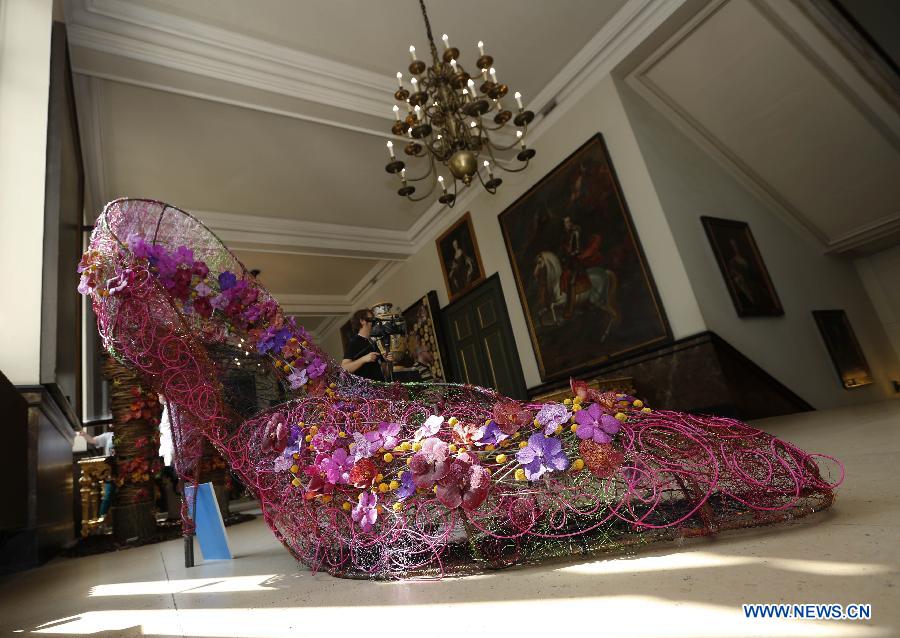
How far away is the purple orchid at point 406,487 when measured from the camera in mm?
1122

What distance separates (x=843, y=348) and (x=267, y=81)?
6.94m

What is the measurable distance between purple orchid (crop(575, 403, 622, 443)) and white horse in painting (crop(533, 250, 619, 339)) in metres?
4.03

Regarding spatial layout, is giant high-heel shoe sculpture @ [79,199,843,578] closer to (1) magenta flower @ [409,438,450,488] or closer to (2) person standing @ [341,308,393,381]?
(1) magenta flower @ [409,438,450,488]

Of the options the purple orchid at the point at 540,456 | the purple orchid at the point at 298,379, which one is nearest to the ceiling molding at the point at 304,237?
the purple orchid at the point at 298,379

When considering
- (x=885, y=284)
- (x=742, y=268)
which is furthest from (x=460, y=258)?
(x=885, y=284)

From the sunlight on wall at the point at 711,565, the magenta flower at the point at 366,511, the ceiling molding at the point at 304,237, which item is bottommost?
the sunlight on wall at the point at 711,565

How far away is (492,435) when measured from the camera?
1.11 meters

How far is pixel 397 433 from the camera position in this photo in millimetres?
1186

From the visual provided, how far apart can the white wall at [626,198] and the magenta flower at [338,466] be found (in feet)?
12.8

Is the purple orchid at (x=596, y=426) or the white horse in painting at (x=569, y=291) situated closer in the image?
the purple orchid at (x=596, y=426)

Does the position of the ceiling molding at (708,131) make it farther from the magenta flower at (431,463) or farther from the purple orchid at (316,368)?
the magenta flower at (431,463)

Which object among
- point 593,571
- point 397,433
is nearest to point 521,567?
point 593,571

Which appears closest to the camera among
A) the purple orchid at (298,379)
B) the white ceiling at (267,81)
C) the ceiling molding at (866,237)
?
→ the purple orchid at (298,379)

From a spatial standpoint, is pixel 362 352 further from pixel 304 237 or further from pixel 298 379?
pixel 304 237
